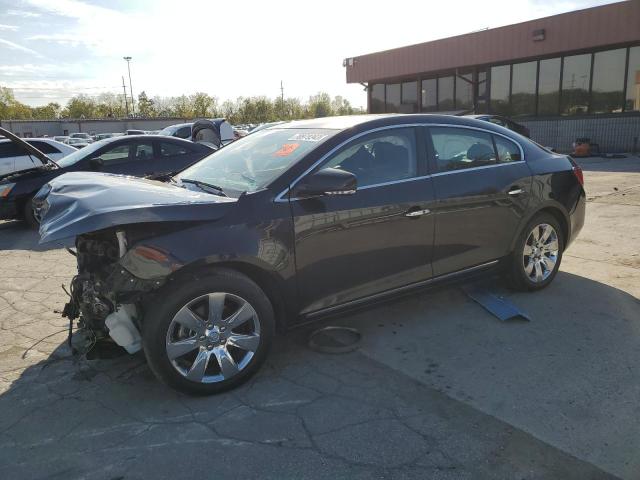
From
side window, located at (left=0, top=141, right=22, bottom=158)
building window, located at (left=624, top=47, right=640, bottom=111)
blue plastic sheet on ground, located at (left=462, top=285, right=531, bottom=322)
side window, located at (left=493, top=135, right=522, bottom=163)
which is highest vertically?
building window, located at (left=624, top=47, right=640, bottom=111)

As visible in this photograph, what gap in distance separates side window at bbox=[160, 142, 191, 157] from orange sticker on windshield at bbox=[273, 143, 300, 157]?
19.1 feet

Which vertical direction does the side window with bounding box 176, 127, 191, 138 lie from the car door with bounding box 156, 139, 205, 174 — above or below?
above

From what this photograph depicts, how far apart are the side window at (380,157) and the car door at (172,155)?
19.1ft

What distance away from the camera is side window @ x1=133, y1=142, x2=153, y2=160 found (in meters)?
8.80

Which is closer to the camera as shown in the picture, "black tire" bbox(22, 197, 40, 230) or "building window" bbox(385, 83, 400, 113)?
"black tire" bbox(22, 197, 40, 230)

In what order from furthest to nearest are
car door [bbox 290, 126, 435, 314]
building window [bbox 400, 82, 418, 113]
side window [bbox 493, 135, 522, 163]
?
building window [bbox 400, 82, 418, 113], side window [bbox 493, 135, 522, 163], car door [bbox 290, 126, 435, 314]

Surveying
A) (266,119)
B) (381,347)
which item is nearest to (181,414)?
(381,347)

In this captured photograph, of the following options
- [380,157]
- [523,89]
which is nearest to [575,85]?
[523,89]

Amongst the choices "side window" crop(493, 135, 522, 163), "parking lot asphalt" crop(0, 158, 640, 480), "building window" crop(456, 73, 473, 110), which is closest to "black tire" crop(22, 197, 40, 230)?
"parking lot asphalt" crop(0, 158, 640, 480)

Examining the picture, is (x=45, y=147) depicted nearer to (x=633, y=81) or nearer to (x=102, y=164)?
(x=102, y=164)

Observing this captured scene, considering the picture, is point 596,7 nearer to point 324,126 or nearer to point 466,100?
point 466,100

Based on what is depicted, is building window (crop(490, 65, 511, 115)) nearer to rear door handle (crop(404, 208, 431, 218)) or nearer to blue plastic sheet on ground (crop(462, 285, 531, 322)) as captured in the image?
blue plastic sheet on ground (crop(462, 285, 531, 322))

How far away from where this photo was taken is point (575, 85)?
65.0 feet

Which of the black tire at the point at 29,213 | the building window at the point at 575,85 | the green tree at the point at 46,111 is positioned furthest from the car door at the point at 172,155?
the green tree at the point at 46,111
